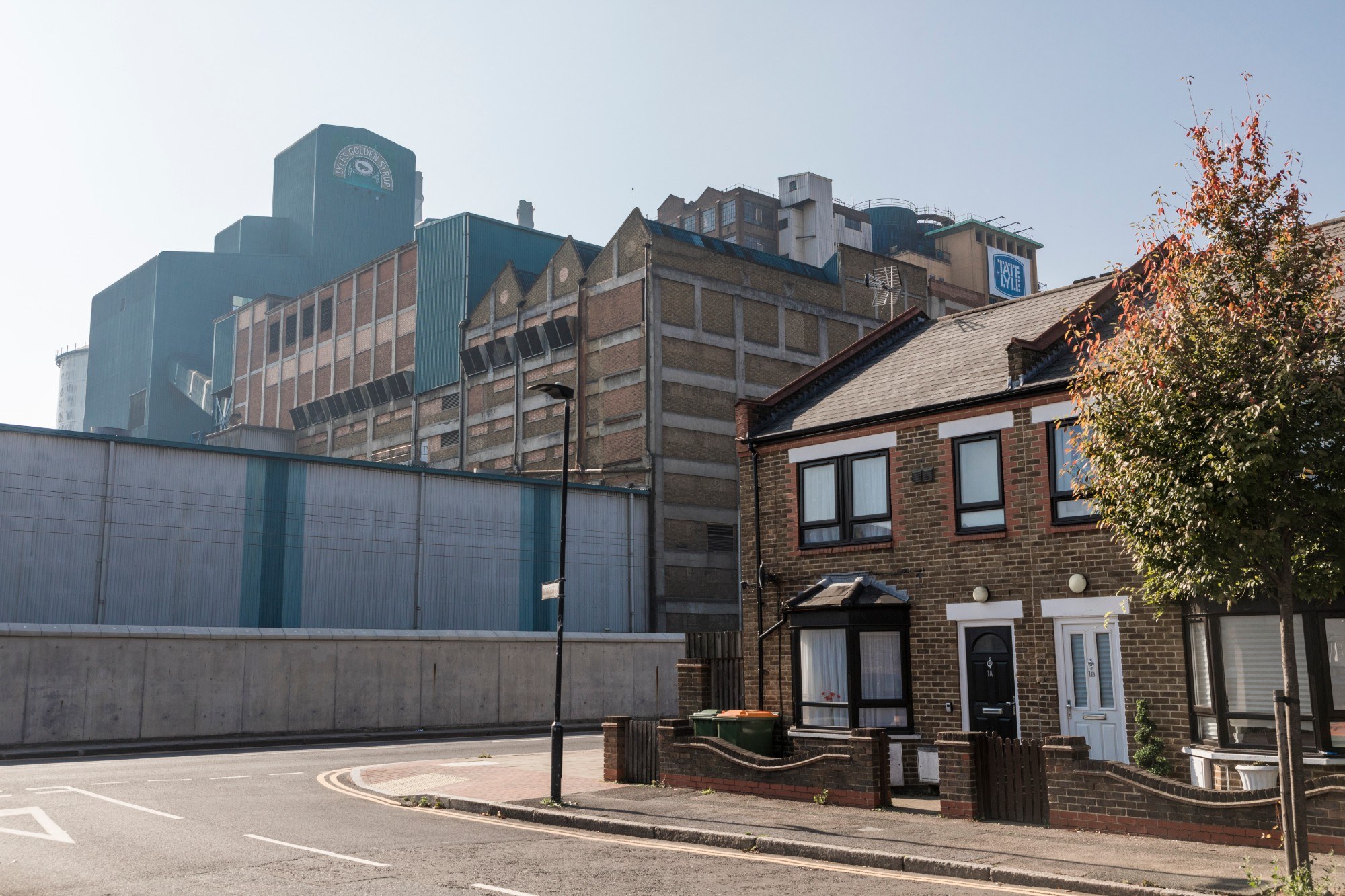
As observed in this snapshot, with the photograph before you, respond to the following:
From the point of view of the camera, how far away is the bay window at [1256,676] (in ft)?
47.4

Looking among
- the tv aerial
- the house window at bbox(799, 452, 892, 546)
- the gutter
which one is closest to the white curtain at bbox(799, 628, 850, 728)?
the house window at bbox(799, 452, 892, 546)

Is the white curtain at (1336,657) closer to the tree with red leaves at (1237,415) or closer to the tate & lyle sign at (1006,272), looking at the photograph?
the tree with red leaves at (1237,415)

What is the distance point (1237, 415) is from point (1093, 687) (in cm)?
789

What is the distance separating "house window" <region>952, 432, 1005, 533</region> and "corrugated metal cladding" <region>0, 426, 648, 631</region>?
30.6 m

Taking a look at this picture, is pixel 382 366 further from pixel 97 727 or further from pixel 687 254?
pixel 97 727

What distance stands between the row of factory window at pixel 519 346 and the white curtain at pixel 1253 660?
4676 centimetres

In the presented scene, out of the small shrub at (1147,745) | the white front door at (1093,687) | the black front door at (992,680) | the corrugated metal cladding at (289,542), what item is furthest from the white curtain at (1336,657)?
the corrugated metal cladding at (289,542)

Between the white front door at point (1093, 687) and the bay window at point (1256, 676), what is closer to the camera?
the bay window at point (1256, 676)

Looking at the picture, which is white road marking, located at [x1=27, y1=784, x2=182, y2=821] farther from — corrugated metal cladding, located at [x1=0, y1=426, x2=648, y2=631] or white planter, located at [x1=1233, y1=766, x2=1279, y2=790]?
corrugated metal cladding, located at [x1=0, y1=426, x2=648, y2=631]

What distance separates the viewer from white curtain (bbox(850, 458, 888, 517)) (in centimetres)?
2062

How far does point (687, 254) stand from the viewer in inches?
2242

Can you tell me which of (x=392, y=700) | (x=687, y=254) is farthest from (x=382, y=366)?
(x=392, y=700)

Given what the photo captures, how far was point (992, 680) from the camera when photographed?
61.1 ft

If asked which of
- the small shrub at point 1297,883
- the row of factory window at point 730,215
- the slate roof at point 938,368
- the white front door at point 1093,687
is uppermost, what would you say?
the row of factory window at point 730,215
